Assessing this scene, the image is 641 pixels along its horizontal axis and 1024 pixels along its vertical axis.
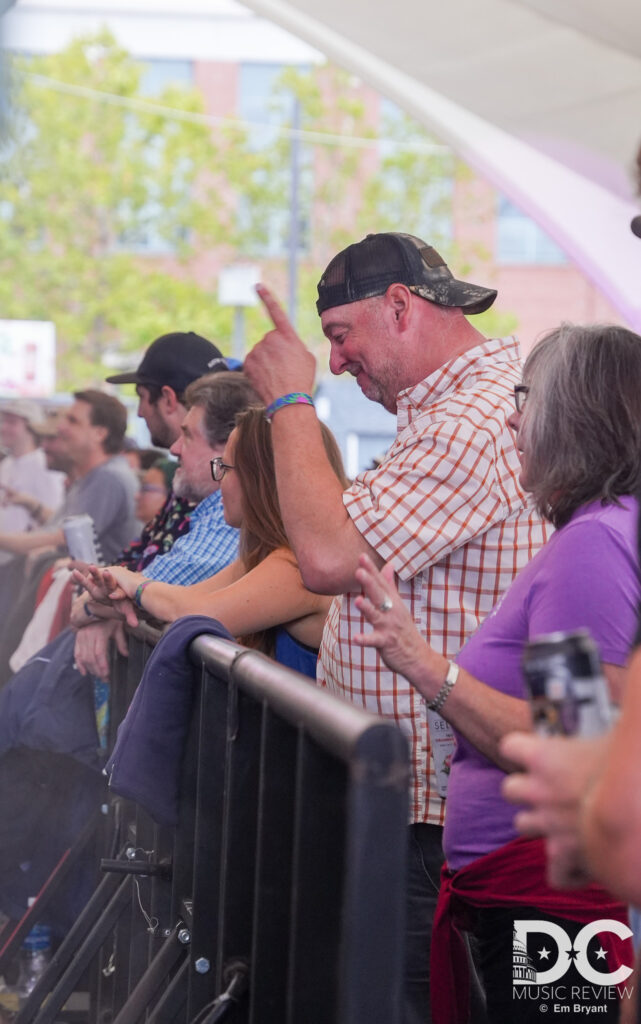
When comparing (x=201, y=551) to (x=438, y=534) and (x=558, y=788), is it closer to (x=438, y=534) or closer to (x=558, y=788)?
(x=438, y=534)

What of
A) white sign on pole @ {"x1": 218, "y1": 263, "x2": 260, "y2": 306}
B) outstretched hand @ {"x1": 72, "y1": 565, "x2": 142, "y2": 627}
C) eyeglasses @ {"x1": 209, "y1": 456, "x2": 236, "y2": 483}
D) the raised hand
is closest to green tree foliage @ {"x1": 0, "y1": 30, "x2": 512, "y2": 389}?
white sign on pole @ {"x1": 218, "y1": 263, "x2": 260, "y2": 306}

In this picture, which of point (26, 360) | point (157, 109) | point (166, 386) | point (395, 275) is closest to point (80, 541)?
point (166, 386)

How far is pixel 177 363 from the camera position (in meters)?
4.96

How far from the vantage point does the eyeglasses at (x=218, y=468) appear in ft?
12.4

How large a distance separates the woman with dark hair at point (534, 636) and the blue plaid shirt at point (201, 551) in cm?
196

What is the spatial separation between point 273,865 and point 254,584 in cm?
132

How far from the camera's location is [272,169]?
96.2 feet

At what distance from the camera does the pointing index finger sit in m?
3.06

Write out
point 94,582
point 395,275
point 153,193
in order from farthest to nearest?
point 153,193 → point 94,582 → point 395,275

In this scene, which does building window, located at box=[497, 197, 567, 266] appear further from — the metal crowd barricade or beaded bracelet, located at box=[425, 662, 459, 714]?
beaded bracelet, located at box=[425, 662, 459, 714]

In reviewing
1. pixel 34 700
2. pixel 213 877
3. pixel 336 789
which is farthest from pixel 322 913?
pixel 34 700

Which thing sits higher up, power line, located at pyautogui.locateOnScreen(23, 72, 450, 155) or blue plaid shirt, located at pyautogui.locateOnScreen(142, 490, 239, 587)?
power line, located at pyautogui.locateOnScreen(23, 72, 450, 155)

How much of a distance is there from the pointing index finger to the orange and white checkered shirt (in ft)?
1.25

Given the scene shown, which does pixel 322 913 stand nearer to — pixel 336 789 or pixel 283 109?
pixel 336 789
